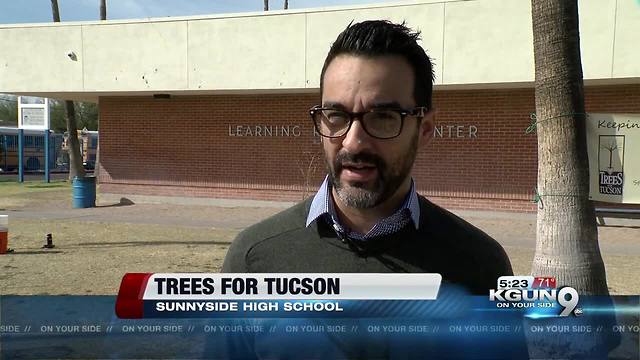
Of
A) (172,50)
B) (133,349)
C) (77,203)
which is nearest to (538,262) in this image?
(133,349)

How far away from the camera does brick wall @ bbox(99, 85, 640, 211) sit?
12.9m

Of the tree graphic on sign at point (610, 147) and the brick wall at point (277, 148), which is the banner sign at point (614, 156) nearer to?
the tree graphic on sign at point (610, 147)

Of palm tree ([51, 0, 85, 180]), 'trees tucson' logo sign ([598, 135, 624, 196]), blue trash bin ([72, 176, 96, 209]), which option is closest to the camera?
'trees tucson' logo sign ([598, 135, 624, 196])

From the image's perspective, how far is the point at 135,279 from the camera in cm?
245

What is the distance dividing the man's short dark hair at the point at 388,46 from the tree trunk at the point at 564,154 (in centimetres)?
281

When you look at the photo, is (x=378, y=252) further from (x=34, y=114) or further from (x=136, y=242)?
(x=34, y=114)

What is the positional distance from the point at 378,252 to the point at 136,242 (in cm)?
845

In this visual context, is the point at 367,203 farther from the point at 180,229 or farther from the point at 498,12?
the point at 498,12

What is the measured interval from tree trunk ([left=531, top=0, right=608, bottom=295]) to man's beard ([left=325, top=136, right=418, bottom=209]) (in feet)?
9.37

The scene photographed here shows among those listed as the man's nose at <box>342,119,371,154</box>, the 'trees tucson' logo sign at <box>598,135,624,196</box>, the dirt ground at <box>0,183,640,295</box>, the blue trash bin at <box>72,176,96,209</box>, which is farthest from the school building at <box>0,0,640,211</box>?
the man's nose at <box>342,119,371,154</box>

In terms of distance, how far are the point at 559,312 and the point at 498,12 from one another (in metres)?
10.2

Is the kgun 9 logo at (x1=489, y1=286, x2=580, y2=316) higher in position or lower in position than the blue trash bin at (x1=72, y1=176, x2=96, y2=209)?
higher

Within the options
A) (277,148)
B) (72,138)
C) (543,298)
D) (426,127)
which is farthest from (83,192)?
(426,127)

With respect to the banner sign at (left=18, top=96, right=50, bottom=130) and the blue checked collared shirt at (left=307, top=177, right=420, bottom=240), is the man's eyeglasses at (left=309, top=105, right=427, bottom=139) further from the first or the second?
the banner sign at (left=18, top=96, right=50, bottom=130)
